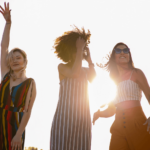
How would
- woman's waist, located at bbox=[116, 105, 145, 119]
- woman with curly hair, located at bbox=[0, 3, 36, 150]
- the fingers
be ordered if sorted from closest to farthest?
the fingers
woman with curly hair, located at bbox=[0, 3, 36, 150]
woman's waist, located at bbox=[116, 105, 145, 119]

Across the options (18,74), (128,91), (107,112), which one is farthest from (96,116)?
(18,74)

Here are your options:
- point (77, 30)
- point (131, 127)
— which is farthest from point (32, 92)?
point (131, 127)

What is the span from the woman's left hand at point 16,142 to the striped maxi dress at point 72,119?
559 mm

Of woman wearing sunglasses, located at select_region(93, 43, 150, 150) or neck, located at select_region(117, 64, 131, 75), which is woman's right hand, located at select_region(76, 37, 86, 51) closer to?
woman wearing sunglasses, located at select_region(93, 43, 150, 150)

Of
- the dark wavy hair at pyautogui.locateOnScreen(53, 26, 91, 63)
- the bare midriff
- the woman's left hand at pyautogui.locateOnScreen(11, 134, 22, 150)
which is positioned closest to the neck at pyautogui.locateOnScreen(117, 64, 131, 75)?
the bare midriff

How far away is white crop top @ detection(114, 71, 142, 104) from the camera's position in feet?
14.7

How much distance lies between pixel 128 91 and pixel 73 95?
1166 millimetres

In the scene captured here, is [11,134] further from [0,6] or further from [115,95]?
[0,6]

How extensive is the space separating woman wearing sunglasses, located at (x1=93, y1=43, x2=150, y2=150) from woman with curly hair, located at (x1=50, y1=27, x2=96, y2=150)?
71cm

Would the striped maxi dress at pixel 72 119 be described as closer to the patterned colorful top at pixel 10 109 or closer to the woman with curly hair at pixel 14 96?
the woman with curly hair at pixel 14 96

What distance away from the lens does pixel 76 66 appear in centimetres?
411

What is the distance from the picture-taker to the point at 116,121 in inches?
179

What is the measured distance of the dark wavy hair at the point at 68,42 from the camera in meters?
4.42

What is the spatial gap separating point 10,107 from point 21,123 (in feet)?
1.40
